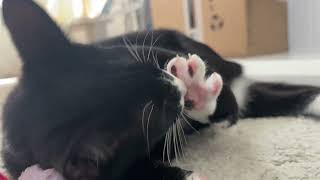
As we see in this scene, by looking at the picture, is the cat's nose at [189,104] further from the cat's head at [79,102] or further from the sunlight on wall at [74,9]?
the sunlight on wall at [74,9]

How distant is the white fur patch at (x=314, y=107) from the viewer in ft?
4.04

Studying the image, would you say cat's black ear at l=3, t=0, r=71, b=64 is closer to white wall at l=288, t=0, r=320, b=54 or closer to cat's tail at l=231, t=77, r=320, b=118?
cat's tail at l=231, t=77, r=320, b=118

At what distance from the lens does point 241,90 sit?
133 cm

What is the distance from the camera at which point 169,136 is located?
90 centimetres

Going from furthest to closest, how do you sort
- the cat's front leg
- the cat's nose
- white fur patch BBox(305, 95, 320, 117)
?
1. white fur patch BBox(305, 95, 320, 117)
2. the cat's nose
3. the cat's front leg

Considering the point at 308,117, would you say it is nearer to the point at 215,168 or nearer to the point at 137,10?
the point at 215,168

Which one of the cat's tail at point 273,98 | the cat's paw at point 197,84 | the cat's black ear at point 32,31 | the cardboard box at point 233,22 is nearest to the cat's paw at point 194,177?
the cat's paw at point 197,84

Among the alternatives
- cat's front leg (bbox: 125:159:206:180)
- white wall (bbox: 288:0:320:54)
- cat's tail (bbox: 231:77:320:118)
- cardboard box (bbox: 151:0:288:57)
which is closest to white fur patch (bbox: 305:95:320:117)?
cat's tail (bbox: 231:77:320:118)

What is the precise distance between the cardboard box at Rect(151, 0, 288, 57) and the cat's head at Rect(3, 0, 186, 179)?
127 cm

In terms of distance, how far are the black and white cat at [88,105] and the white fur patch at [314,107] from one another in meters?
0.41

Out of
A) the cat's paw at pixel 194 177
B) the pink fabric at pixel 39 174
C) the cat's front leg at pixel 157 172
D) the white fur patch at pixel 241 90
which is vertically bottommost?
the white fur patch at pixel 241 90

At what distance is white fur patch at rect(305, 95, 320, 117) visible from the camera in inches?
48.4

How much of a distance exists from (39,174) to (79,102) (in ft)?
0.48

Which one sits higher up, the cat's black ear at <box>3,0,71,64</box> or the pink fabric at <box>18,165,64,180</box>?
the cat's black ear at <box>3,0,71,64</box>
